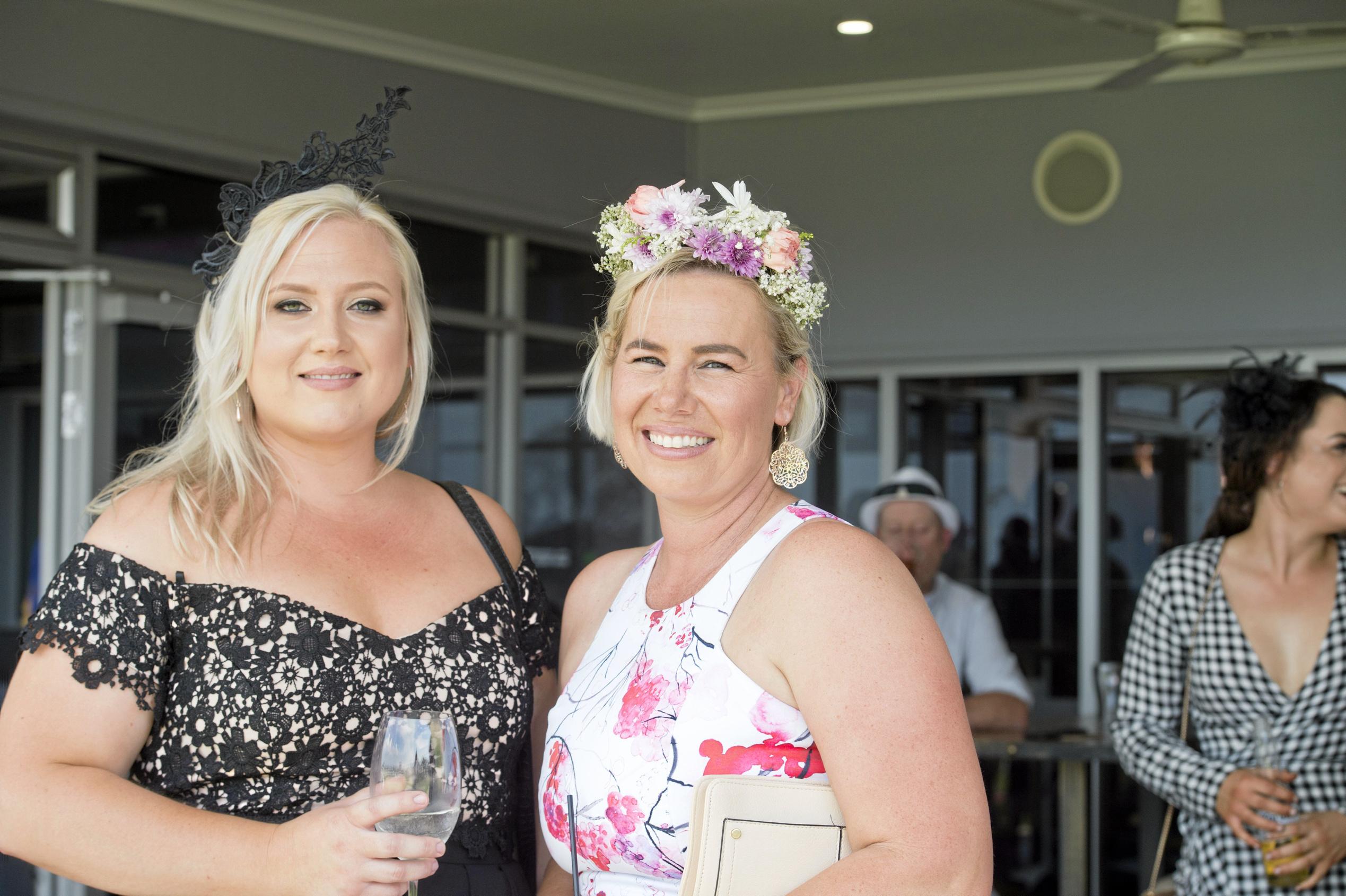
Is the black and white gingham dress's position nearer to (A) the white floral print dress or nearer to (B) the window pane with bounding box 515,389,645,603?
(A) the white floral print dress

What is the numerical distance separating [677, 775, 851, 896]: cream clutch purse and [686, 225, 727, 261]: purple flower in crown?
0.74 metres

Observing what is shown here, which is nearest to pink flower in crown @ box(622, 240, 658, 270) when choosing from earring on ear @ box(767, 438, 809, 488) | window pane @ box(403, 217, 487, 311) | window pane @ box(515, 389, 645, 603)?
earring on ear @ box(767, 438, 809, 488)

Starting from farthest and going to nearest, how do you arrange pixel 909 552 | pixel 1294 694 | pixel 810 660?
1. pixel 909 552
2. pixel 1294 694
3. pixel 810 660

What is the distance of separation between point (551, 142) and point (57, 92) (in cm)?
240

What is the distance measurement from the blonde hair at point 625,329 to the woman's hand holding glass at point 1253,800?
1.60 m

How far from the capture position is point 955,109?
6797mm

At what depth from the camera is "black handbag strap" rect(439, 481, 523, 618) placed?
2354 mm

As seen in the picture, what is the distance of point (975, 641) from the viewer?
5402 millimetres

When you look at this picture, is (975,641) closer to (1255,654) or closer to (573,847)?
(1255,654)

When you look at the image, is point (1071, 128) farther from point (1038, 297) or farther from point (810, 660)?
point (810, 660)

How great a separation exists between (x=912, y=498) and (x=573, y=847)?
3.92 metres

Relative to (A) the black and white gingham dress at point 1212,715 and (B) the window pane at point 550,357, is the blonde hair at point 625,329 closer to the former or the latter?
(A) the black and white gingham dress at point 1212,715

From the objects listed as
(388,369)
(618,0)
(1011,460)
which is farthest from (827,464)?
(388,369)

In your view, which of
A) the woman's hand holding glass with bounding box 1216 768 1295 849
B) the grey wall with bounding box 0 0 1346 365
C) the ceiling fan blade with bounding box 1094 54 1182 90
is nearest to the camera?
the woman's hand holding glass with bounding box 1216 768 1295 849
